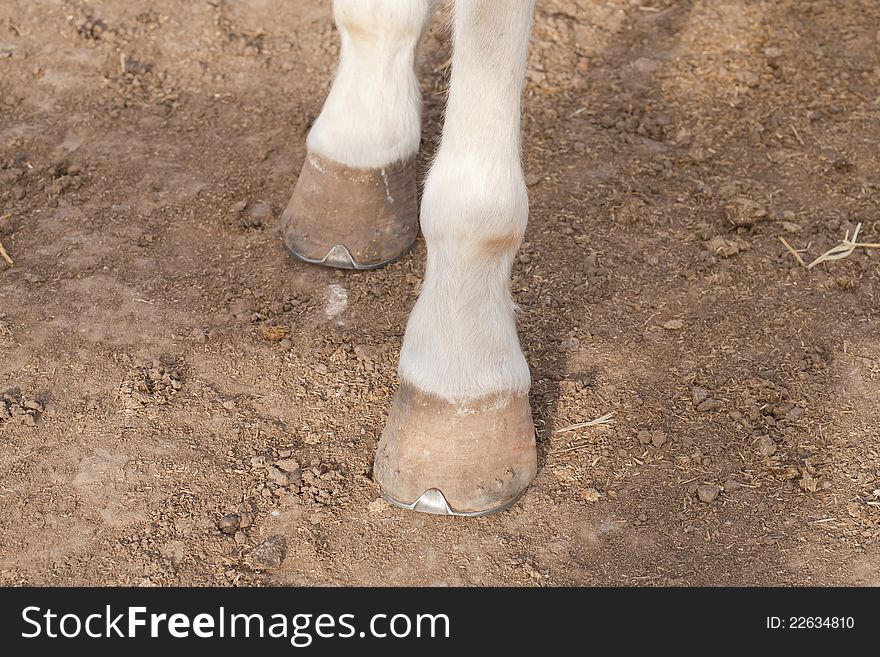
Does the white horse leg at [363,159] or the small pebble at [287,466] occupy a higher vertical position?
the white horse leg at [363,159]

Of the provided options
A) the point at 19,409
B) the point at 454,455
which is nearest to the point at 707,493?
the point at 454,455

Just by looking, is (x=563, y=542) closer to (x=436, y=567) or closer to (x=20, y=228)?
(x=436, y=567)

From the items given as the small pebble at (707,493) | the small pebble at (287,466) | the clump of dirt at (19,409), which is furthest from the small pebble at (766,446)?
the clump of dirt at (19,409)

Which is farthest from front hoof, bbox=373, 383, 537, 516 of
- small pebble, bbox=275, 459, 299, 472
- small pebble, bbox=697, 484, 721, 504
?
small pebble, bbox=697, 484, 721, 504

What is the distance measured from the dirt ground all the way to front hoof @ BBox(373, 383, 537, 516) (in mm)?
54

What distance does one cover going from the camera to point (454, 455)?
2061mm

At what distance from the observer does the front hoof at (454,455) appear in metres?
2.05

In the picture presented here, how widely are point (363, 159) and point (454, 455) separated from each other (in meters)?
0.86

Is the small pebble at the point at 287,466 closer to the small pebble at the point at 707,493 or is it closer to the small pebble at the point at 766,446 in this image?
the small pebble at the point at 707,493

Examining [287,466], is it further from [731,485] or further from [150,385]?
[731,485]

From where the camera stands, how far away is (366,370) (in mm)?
2389

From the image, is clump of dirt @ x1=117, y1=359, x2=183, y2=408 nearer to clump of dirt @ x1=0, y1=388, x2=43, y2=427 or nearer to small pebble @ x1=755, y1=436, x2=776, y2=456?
clump of dirt @ x1=0, y1=388, x2=43, y2=427

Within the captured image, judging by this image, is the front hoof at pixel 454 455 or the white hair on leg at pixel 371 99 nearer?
the front hoof at pixel 454 455

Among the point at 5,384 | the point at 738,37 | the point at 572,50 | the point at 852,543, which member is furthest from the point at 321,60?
the point at 852,543
